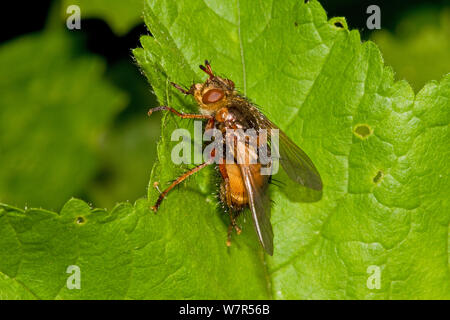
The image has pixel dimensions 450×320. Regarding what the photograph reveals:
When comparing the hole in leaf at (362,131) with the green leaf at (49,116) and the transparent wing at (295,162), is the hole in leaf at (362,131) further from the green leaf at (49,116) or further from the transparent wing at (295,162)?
the green leaf at (49,116)

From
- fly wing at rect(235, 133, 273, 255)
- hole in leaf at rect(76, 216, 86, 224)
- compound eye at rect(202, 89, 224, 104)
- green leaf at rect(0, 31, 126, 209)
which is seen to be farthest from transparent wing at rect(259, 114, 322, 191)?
green leaf at rect(0, 31, 126, 209)

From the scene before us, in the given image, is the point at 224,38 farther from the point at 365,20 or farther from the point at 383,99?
the point at 365,20

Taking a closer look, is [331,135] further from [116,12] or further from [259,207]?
[116,12]

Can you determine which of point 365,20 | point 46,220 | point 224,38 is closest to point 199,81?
point 224,38

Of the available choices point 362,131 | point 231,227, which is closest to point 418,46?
point 362,131

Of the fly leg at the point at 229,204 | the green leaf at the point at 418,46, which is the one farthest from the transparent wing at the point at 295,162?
the green leaf at the point at 418,46
